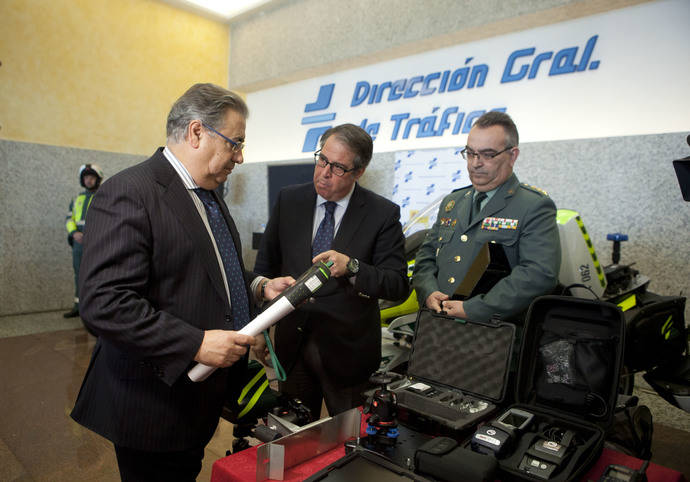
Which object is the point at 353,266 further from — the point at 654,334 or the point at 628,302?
the point at 628,302

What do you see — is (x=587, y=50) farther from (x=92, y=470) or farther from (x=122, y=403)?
(x=92, y=470)

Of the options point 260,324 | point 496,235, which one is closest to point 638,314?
point 496,235

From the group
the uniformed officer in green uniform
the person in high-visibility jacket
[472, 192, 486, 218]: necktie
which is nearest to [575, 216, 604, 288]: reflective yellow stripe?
the uniformed officer in green uniform

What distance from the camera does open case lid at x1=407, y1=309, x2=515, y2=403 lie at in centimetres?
137

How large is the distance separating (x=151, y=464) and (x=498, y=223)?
4.69ft

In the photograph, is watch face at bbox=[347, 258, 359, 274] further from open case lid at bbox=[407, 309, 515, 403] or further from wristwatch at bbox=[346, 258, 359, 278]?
open case lid at bbox=[407, 309, 515, 403]

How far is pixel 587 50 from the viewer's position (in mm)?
3475

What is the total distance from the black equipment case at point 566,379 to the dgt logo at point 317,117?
4492mm

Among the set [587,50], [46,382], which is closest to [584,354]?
[587,50]

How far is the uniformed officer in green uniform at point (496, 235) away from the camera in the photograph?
1.63m

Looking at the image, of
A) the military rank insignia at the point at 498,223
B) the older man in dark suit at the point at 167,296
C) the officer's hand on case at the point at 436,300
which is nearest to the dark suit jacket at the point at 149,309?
the older man in dark suit at the point at 167,296

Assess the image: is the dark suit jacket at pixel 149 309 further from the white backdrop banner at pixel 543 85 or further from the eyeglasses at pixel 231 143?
the white backdrop banner at pixel 543 85

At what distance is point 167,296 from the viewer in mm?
1107

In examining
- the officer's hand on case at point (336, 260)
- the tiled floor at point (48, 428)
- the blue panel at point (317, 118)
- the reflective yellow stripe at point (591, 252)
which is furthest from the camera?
the blue panel at point (317, 118)
